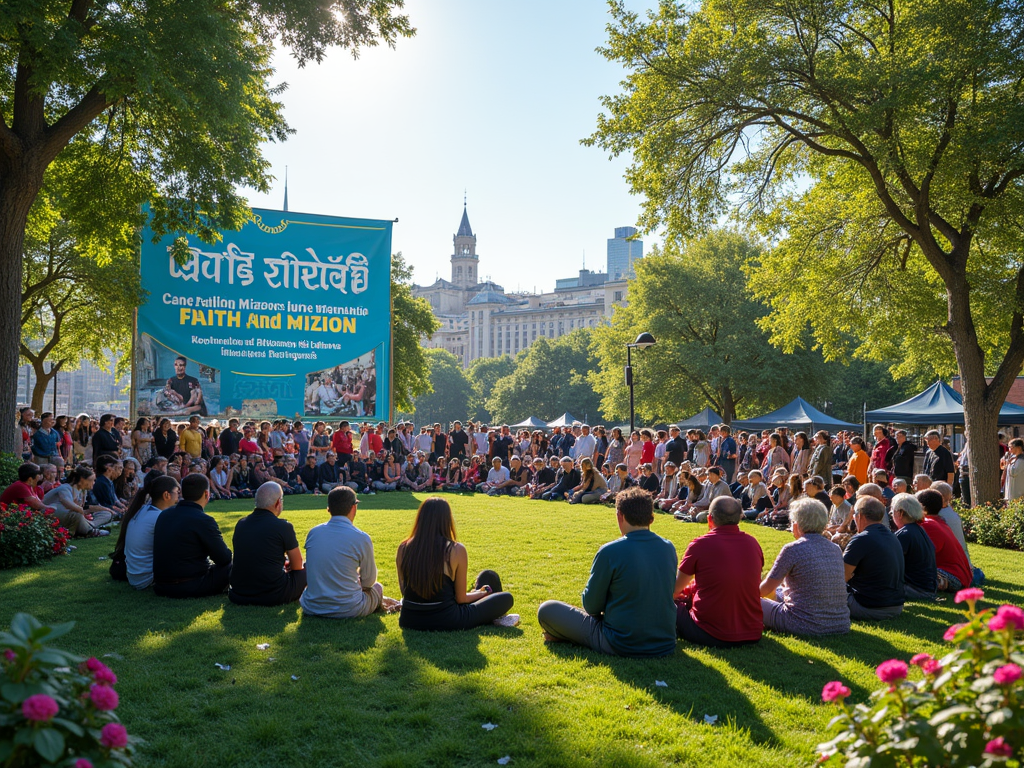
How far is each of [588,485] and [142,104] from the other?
12.4 metres

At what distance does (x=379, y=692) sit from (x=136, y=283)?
22770 millimetres

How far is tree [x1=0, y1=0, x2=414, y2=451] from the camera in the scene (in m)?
10.1

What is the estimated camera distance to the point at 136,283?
78.2ft

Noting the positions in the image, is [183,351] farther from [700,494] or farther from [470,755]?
[470,755]

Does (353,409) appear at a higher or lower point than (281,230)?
lower

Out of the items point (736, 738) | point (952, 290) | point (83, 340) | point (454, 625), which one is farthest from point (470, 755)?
point (83, 340)

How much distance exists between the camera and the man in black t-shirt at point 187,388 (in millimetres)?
20250

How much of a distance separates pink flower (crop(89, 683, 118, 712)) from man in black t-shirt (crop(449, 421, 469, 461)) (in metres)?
20.4

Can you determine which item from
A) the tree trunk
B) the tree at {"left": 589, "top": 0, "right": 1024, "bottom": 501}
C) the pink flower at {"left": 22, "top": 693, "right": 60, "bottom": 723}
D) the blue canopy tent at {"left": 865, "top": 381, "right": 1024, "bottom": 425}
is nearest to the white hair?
the pink flower at {"left": 22, "top": 693, "right": 60, "bottom": 723}

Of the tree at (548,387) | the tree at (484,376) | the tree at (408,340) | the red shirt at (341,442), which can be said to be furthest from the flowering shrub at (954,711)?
the tree at (484,376)

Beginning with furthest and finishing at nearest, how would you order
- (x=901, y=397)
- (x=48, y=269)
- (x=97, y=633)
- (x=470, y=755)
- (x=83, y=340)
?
1. (x=901, y=397)
2. (x=83, y=340)
3. (x=48, y=269)
4. (x=97, y=633)
5. (x=470, y=755)

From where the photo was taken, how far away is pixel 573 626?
5.78m

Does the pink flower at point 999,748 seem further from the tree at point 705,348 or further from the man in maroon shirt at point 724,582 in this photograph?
the tree at point 705,348

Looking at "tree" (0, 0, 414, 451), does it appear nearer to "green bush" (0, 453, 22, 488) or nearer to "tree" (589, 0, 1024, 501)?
"green bush" (0, 453, 22, 488)
